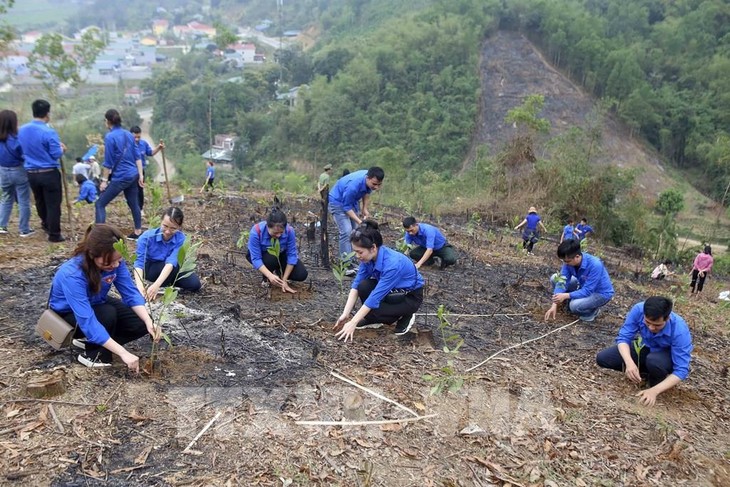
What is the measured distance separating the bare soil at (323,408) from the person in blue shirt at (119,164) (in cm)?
106

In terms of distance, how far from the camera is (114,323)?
3355 millimetres

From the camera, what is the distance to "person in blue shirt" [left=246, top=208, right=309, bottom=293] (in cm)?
491

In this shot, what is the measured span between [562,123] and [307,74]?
24788 mm

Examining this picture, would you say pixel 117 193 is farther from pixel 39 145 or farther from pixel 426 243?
pixel 426 243

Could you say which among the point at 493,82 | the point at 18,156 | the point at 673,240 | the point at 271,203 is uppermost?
the point at 493,82

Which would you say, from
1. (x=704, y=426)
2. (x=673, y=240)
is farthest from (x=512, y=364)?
(x=673, y=240)

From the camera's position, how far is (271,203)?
1002 centimetres

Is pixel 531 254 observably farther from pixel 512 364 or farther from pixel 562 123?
pixel 562 123

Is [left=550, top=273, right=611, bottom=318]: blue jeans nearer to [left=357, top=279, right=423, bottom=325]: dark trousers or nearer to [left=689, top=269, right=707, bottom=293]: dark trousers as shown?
[left=357, top=279, right=423, bottom=325]: dark trousers

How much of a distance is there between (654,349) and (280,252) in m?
3.51

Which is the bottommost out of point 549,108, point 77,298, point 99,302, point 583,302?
point 583,302

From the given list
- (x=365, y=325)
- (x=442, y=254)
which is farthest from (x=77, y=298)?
(x=442, y=254)

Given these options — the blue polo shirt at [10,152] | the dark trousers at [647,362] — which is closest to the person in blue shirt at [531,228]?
the dark trousers at [647,362]

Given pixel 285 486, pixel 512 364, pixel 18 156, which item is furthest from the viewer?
pixel 18 156
